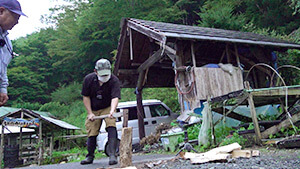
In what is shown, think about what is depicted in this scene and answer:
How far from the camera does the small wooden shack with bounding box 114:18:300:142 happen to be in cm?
738

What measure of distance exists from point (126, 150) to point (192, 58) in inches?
186

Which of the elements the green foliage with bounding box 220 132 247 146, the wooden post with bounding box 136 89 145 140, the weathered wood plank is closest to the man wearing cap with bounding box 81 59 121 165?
the green foliage with bounding box 220 132 247 146

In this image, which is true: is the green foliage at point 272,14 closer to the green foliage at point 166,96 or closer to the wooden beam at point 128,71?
the green foliage at point 166,96

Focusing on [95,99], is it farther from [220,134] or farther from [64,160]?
[64,160]

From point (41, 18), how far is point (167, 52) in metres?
31.1

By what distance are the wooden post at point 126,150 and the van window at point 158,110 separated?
686 cm

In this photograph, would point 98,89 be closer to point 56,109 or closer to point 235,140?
point 235,140

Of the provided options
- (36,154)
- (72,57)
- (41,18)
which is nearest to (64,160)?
(36,154)

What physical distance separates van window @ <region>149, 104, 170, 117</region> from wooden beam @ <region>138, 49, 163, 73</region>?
1688mm

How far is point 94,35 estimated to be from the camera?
2183cm

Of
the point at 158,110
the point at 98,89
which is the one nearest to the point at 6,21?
the point at 98,89

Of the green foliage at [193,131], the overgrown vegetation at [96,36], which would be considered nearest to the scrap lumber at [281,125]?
the green foliage at [193,131]

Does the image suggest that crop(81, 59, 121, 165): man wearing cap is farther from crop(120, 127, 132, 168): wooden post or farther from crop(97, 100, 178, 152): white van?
crop(97, 100, 178, 152): white van

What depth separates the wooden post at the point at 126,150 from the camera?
3.55 m
